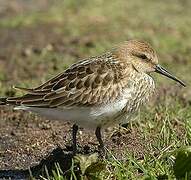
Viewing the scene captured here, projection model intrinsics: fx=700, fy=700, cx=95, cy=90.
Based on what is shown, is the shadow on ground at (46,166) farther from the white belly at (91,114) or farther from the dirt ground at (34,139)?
the white belly at (91,114)

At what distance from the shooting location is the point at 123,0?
1548cm

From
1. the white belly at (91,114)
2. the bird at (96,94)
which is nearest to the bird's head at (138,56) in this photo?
the bird at (96,94)

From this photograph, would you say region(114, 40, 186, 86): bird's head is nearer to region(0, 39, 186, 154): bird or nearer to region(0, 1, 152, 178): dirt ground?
region(0, 39, 186, 154): bird

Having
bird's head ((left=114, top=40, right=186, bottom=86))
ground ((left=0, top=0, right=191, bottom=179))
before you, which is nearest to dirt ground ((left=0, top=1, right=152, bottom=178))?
ground ((left=0, top=0, right=191, bottom=179))

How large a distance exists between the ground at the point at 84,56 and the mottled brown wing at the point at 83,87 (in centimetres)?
60

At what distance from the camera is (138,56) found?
7148mm

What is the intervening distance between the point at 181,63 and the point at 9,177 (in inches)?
211

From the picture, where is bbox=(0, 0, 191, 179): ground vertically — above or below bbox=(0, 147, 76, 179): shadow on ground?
above

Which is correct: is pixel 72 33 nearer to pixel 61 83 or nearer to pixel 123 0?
pixel 123 0

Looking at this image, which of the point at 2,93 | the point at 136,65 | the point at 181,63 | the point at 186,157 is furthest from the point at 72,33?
the point at 186,157

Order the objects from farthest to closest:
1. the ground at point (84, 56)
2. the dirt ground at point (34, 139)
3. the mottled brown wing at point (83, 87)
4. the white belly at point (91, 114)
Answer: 1. the ground at point (84, 56)
2. the dirt ground at point (34, 139)
3. the mottled brown wing at point (83, 87)
4. the white belly at point (91, 114)

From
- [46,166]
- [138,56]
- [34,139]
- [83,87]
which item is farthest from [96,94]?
[34,139]

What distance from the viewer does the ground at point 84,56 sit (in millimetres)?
7250

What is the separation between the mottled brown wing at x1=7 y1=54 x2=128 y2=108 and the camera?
668 centimetres
